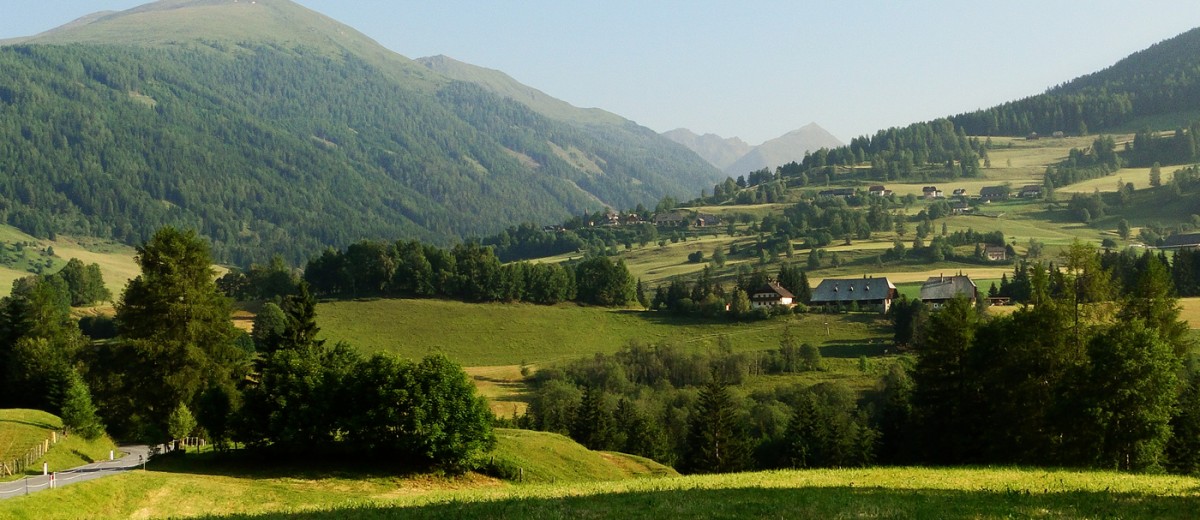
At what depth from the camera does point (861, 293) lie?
172000 millimetres

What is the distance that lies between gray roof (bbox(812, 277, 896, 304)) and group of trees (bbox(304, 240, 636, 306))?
34.1 metres

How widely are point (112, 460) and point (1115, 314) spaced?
2310 inches

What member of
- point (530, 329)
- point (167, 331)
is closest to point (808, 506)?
point (167, 331)

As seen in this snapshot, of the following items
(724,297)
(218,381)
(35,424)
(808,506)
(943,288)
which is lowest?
(943,288)

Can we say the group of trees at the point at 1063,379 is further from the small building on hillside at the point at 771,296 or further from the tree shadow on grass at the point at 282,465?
the small building on hillside at the point at 771,296

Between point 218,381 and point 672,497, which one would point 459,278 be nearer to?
point 218,381

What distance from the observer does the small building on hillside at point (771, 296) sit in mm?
174625

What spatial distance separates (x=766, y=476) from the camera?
40344 mm

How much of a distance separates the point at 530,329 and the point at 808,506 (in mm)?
132128

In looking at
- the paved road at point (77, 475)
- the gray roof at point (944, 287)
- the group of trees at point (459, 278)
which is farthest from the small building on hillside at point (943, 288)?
the paved road at point (77, 475)

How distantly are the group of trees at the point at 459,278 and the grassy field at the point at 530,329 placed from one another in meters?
5.57

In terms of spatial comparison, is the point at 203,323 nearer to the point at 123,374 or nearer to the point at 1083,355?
the point at 123,374

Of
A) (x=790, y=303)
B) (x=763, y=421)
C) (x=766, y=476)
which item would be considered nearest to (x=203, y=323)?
(x=766, y=476)

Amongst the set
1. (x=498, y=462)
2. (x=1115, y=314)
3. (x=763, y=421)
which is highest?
(x=1115, y=314)
